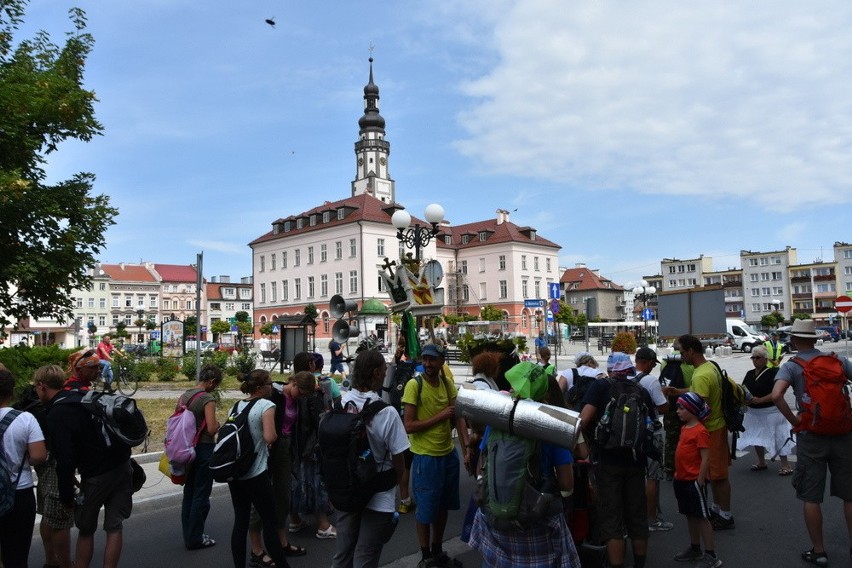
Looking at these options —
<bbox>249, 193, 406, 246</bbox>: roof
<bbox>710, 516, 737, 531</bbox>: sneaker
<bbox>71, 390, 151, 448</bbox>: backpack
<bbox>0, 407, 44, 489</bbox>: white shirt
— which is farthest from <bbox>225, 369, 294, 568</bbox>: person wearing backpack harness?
<bbox>249, 193, 406, 246</bbox>: roof

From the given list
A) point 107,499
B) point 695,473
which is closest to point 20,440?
point 107,499

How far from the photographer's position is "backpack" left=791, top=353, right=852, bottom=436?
517 cm

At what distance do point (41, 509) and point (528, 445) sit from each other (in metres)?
3.96

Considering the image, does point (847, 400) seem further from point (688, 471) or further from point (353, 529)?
point (353, 529)

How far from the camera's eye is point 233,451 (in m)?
4.88

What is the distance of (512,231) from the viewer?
3246 inches

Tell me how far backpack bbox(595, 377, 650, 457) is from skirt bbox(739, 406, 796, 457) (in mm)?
5062

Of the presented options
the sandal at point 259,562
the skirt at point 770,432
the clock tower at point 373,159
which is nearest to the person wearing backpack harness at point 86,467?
the sandal at point 259,562

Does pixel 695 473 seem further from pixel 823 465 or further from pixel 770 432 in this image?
Result: pixel 770 432

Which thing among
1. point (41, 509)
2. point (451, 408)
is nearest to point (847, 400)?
point (451, 408)

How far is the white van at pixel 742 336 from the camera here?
138 ft

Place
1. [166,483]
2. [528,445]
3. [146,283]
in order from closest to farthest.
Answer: [528,445] < [166,483] < [146,283]

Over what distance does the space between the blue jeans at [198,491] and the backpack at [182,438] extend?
170 millimetres

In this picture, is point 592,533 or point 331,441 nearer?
point 331,441
